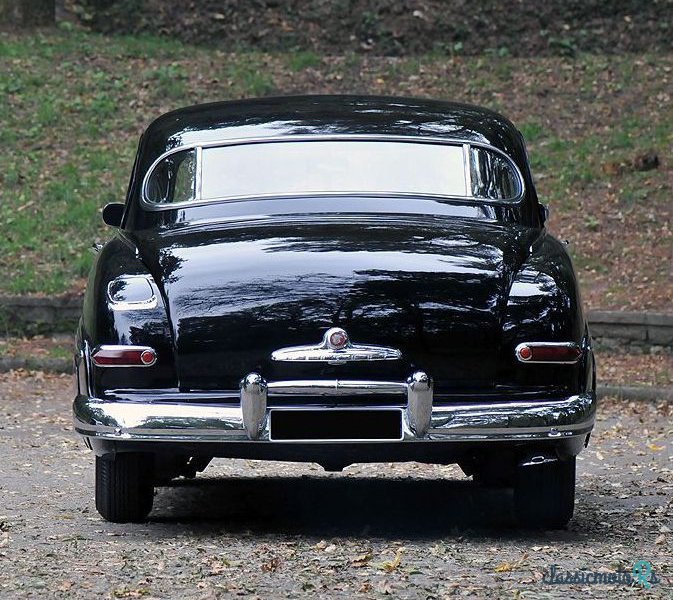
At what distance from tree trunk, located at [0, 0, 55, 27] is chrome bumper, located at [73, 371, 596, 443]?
A: 1463 centimetres

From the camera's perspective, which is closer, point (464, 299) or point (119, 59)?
point (464, 299)

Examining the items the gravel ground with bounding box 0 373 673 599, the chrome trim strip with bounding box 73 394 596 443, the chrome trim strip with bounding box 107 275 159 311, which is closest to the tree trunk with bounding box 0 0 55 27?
the gravel ground with bounding box 0 373 673 599

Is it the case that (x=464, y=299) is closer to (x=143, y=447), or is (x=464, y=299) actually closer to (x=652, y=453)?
(x=143, y=447)

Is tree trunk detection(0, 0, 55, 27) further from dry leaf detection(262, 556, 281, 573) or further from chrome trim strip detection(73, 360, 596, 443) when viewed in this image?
dry leaf detection(262, 556, 281, 573)

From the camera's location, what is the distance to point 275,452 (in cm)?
534

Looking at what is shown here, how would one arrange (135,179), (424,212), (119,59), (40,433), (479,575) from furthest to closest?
(119,59)
(40,433)
(135,179)
(424,212)
(479,575)

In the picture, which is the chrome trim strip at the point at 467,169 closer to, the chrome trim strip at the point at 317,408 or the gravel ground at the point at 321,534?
the chrome trim strip at the point at 317,408

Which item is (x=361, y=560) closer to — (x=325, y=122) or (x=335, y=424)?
(x=335, y=424)

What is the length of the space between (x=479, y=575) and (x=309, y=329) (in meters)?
1.10

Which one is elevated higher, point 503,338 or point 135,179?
point 135,179

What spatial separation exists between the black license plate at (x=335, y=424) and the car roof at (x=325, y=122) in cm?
163

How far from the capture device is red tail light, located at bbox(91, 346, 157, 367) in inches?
211

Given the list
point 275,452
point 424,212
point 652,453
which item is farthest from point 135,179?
point 652,453

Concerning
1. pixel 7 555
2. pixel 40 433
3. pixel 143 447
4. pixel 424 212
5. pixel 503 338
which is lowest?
pixel 40 433
